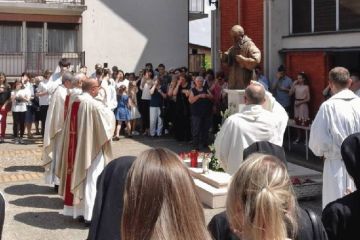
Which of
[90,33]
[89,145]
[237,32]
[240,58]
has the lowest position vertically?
[89,145]

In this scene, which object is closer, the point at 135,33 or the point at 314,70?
the point at 314,70

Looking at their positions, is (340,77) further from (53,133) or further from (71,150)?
(53,133)

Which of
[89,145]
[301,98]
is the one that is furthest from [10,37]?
[89,145]

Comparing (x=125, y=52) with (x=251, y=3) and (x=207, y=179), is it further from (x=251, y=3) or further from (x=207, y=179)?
(x=207, y=179)

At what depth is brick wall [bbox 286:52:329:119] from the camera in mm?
15070

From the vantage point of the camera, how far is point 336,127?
629 centimetres

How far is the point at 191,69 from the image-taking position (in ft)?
92.3

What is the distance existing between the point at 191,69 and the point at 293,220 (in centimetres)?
2561

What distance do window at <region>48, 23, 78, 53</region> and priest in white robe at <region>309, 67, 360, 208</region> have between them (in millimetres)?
20900

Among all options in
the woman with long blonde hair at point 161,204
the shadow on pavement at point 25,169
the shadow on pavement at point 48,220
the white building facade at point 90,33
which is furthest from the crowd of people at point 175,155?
the white building facade at point 90,33

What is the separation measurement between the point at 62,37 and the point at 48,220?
19.1m

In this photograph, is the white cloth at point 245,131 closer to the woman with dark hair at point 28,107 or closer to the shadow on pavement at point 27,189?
the shadow on pavement at point 27,189

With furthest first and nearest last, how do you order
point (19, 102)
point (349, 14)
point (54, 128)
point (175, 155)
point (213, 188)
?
point (19, 102), point (349, 14), point (54, 128), point (213, 188), point (175, 155)

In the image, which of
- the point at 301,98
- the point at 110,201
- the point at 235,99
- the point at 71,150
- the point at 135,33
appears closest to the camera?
the point at 110,201
